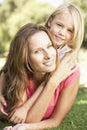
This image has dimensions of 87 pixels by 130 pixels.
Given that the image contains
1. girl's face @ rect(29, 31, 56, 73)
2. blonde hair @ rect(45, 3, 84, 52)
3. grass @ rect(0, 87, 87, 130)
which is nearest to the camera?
girl's face @ rect(29, 31, 56, 73)

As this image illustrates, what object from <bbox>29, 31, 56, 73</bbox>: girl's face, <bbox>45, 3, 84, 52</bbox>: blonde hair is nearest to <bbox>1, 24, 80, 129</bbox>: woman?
<bbox>29, 31, 56, 73</bbox>: girl's face

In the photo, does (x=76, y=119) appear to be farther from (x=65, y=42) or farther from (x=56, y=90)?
(x=65, y=42)

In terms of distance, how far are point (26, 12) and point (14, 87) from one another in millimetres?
17015

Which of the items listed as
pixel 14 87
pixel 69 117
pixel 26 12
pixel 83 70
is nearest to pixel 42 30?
pixel 14 87

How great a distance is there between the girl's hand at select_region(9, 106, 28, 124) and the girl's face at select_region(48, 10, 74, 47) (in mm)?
718

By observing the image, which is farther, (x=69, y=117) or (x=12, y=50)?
(x=69, y=117)

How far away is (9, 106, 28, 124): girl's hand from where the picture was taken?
390 centimetres

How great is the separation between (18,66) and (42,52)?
30 centimetres

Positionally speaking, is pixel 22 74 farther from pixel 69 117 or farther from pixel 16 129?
pixel 69 117

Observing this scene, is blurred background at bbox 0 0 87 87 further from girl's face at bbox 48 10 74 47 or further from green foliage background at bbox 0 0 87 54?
girl's face at bbox 48 10 74 47

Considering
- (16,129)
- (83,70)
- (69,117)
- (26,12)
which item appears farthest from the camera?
(26,12)

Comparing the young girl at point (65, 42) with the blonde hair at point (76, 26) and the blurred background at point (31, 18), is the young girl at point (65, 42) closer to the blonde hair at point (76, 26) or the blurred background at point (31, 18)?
the blonde hair at point (76, 26)

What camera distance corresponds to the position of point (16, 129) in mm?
3664

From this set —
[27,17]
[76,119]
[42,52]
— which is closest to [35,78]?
[42,52]
